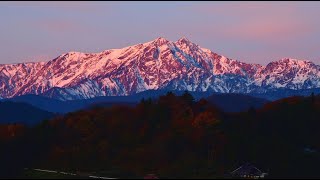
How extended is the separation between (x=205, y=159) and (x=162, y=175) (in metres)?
23.9

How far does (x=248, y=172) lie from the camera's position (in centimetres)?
17438

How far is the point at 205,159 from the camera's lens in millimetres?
197125

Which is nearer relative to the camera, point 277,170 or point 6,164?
point 277,170

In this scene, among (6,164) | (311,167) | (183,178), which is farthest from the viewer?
(6,164)

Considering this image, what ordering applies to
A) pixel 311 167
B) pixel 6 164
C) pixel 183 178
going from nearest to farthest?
pixel 183 178
pixel 311 167
pixel 6 164

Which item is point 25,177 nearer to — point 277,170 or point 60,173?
point 60,173

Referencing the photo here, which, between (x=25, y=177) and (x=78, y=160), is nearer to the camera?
(x=25, y=177)

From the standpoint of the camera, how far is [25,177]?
6924 inches

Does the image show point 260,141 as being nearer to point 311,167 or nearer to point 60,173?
point 311,167

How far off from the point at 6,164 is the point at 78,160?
2147 centimetres

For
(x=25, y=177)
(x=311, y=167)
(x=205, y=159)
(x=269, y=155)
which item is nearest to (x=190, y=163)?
(x=205, y=159)

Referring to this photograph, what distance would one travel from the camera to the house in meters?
172

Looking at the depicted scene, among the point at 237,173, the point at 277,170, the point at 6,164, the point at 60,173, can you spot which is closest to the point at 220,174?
the point at 237,173

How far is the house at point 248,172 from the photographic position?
566ft
